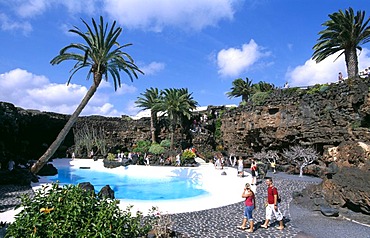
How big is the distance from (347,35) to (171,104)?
57.9 feet

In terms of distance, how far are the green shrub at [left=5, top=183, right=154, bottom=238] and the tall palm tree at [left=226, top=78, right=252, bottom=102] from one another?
31.8 metres

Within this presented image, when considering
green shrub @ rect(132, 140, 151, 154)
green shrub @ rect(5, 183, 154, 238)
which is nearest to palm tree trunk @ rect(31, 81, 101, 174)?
green shrub @ rect(5, 183, 154, 238)

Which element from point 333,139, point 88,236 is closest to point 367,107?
point 333,139

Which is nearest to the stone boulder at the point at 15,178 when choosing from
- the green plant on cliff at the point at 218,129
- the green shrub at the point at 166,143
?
the green shrub at the point at 166,143

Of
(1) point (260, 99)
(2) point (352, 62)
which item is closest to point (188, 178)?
(1) point (260, 99)

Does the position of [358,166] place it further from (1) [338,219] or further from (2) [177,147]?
(2) [177,147]

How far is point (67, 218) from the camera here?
386 cm

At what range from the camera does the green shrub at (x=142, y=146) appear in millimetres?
30728

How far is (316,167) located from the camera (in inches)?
648

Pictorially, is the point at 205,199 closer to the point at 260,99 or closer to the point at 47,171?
the point at 260,99

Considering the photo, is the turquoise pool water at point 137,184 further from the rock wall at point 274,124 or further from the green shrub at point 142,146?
the green shrub at point 142,146

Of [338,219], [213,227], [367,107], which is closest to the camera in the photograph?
[213,227]

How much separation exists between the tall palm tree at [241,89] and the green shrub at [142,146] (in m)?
12.6

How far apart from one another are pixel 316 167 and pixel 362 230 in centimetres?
1006
